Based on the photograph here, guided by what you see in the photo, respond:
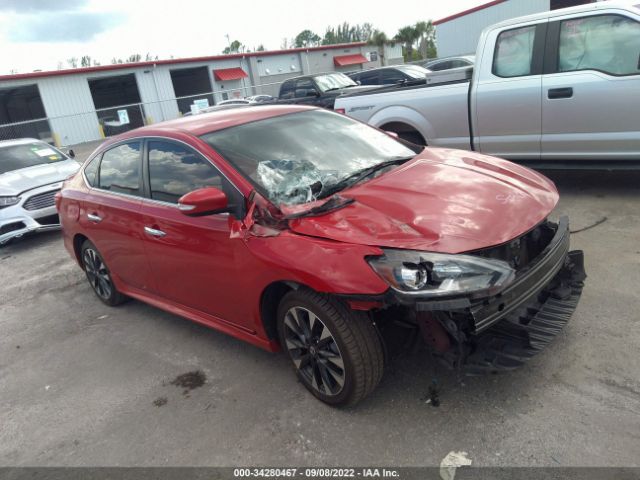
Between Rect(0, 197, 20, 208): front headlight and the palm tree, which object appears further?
the palm tree

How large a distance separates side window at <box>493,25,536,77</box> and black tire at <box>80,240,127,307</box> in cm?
497

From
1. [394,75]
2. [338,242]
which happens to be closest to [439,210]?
[338,242]

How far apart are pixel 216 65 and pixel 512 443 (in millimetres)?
37388

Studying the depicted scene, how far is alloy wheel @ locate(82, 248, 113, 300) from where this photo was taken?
4.85 m

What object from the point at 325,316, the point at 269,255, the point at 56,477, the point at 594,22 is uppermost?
the point at 594,22

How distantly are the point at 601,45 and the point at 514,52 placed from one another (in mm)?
935

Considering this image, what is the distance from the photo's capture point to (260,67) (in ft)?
124

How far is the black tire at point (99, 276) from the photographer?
4.82m

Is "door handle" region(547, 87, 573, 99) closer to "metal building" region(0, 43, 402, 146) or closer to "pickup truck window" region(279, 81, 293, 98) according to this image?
"pickup truck window" region(279, 81, 293, 98)

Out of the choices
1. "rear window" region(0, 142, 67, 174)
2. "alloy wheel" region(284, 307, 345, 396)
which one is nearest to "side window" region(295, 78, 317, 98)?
"rear window" region(0, 142, 67, 174)

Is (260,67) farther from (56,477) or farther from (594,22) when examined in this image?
(56,477)

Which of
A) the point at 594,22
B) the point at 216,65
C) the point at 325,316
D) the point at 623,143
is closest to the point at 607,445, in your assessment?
the point at 325,316

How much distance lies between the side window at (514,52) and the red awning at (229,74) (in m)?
32.5

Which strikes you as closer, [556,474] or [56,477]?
[556,474]
